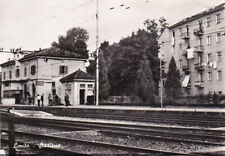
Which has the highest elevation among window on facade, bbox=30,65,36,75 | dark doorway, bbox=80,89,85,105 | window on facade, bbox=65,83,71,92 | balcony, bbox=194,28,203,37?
balcony, bbox=194,28,203,37

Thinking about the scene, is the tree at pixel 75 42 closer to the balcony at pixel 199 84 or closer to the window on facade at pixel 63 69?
the window on facade at pixel 63 69

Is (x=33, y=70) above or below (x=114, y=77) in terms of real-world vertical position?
above

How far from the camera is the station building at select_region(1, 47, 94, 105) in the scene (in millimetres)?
39725

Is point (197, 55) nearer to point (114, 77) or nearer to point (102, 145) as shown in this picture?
point (114, 77)

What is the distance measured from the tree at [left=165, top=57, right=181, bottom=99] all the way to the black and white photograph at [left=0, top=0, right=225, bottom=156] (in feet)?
0.40

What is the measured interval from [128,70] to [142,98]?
14.8m

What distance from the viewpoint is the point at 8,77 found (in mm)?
43719

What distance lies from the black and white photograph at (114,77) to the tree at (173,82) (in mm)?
122

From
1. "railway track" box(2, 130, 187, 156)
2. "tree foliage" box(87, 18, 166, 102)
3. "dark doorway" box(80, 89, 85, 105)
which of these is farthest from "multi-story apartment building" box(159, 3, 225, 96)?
"railway track" box(2, 130, 187, 156)

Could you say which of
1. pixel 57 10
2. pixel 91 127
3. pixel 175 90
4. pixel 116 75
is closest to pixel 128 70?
pixel 116 75

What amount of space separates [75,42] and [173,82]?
2523 cm

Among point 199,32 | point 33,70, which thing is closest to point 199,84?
point 199,32

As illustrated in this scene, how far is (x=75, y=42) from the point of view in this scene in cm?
6150

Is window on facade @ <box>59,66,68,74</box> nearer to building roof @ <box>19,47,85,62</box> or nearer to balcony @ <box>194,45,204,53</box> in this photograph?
building roof @ <box>19,47,85,62</box>
